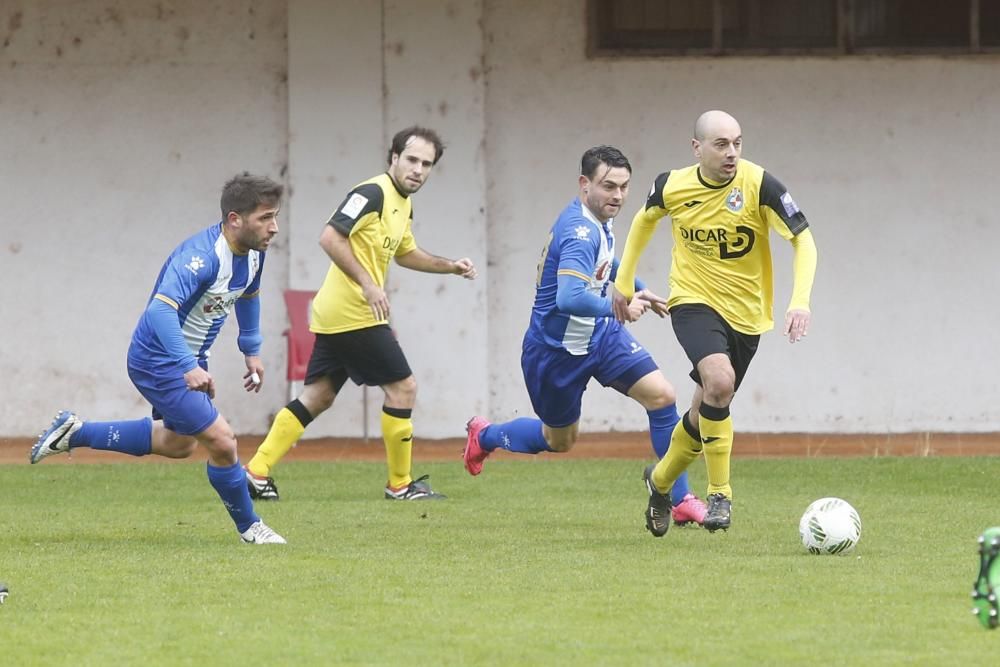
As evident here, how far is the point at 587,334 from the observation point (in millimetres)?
8539

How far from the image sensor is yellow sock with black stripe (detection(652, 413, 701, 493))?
753 cm

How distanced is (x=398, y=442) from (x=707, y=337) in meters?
2.56

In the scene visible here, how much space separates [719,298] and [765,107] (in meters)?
6.28

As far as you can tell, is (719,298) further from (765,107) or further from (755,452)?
(765,107)

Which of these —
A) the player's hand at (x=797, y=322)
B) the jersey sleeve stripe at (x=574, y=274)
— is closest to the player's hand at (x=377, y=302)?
the jersey sleeve stripe at (x=574, y=274)

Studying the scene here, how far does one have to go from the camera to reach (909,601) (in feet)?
18.3

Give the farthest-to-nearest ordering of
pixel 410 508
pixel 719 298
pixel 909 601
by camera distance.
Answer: pixel 410 508 < pixel 719 298 < pixel 909 601

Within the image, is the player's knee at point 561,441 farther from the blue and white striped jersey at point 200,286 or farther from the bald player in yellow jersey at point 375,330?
the blue and white striped jersey at point 200,286

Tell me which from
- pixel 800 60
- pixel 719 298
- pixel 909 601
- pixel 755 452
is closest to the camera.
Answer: pixel 909 601

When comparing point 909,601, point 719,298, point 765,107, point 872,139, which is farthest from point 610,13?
point 909,601

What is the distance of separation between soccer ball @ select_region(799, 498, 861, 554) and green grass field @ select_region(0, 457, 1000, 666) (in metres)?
0.09

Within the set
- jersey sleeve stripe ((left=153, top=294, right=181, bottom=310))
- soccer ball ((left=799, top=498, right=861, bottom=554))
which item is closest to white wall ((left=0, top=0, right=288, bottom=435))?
jersey sleeve stripe ((left=153, top=294, right=181, bottom=310))

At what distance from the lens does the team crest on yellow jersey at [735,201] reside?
24.5 ft

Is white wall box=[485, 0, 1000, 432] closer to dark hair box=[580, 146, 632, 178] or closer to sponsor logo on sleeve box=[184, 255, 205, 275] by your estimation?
dark hair box=[580, 146, 632, 178]
